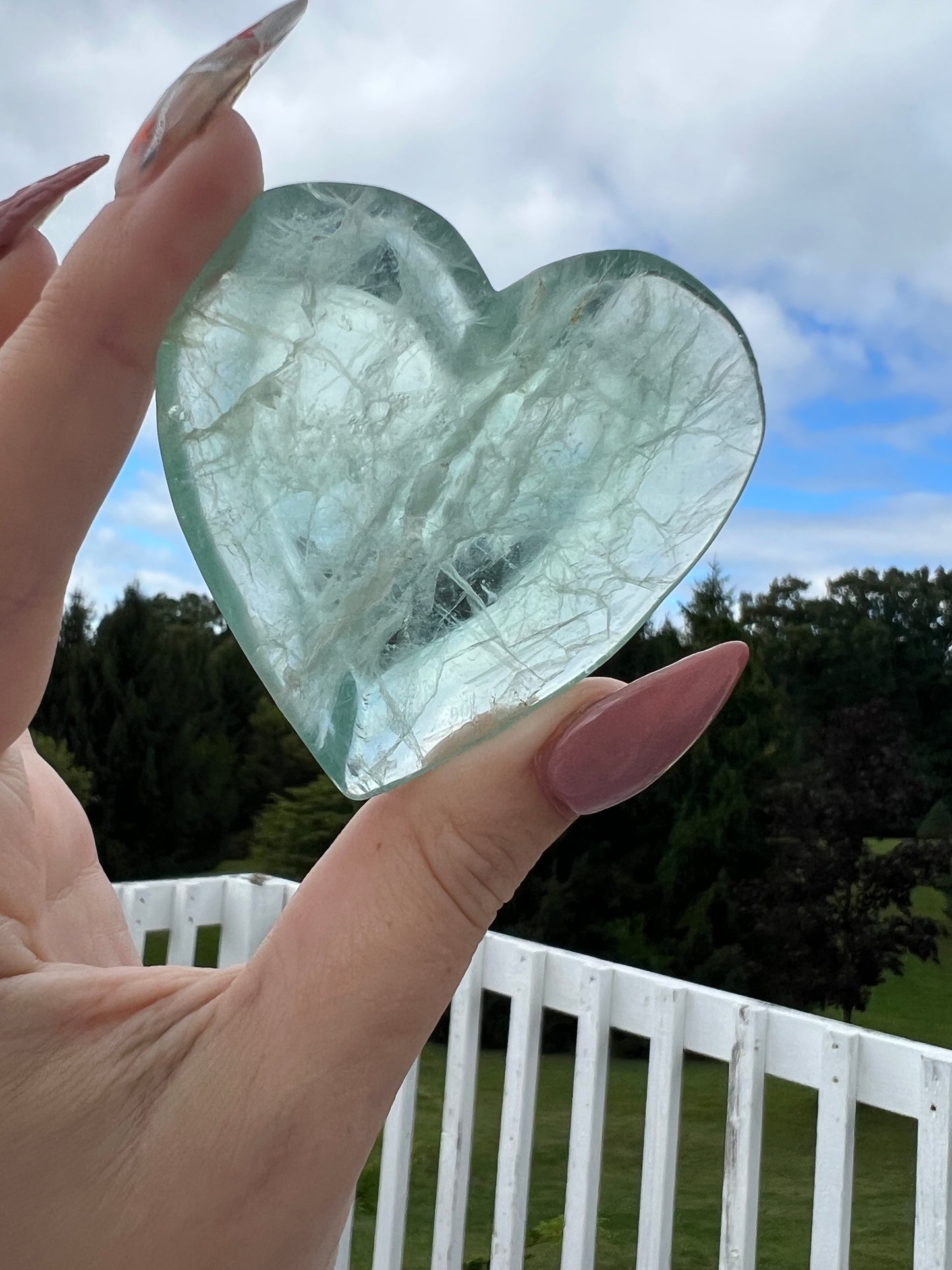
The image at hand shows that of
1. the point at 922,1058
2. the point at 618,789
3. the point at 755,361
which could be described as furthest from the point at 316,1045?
the point at 922,1058

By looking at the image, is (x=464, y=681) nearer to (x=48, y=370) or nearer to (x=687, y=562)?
(x=687, y=562)

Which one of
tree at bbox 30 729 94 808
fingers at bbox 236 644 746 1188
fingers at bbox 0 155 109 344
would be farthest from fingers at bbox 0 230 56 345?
tree at bbox 30 729 94 808

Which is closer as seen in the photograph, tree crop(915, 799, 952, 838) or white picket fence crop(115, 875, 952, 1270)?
white picket fence crop(115, 875, 952, 1270)

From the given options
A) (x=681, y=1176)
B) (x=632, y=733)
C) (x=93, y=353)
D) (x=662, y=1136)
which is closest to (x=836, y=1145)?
(x=662, y=1136)

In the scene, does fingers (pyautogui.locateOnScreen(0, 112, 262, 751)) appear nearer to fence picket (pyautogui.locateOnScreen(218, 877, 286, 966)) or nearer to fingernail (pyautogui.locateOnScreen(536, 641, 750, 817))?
fingernail (pyautogui.locateOnScreen(536, 641, 750, 817))

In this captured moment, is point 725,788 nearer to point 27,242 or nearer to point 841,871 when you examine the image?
point 841,871

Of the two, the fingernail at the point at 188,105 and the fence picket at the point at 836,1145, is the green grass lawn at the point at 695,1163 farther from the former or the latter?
the fingernail at the point at 188,105
